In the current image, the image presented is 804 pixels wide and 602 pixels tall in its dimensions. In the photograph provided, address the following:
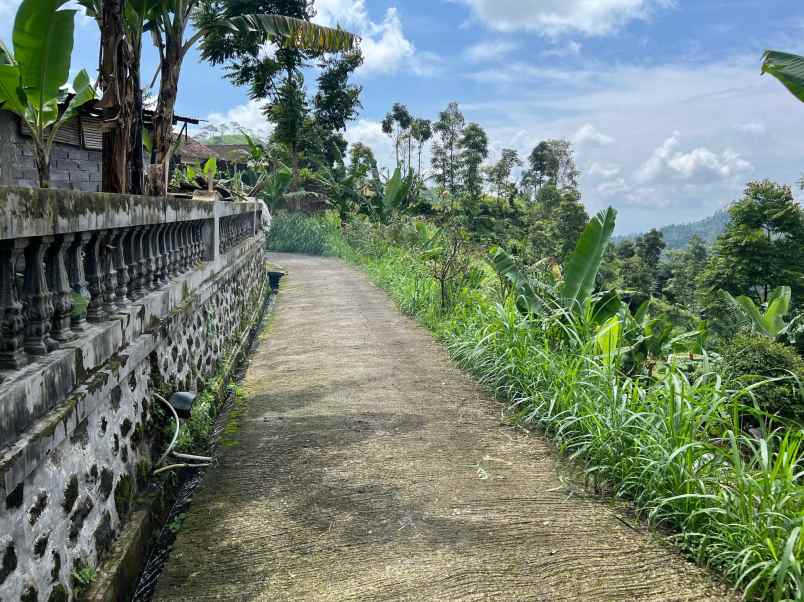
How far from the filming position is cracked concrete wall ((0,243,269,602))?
2.38m

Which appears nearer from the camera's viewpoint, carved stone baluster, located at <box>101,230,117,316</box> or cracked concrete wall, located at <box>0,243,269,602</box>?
cracked concrete wall, located at <box>0,243,269,602</box>

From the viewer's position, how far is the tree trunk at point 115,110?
5832 millimetres

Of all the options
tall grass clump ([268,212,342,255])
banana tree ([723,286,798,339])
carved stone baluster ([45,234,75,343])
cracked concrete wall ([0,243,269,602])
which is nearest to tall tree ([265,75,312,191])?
tall grass clump ([268,212,342,255])

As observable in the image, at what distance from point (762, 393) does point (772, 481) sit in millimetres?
3467

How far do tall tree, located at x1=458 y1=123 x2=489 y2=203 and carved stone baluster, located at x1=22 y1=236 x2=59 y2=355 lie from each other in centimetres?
4959

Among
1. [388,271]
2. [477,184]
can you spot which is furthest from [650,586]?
[477,184]

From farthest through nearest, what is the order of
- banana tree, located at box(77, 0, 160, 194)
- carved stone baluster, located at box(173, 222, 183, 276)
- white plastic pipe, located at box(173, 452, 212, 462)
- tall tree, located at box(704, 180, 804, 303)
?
1. tall tree, located at box(704, 180, 804, 303)
2. banana tree, located at box(77, 0, 160, 194)
3. carved stone baluster, located at box(173, 222, 183, 276)
4. white plastic pipe, located at box(173, 452, 212, 462)

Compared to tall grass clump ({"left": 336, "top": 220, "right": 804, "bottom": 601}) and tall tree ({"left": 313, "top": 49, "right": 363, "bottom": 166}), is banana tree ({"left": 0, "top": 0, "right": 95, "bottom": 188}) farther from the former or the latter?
tall tree ({"left": 313, "top": 49, "right": 363, "bottom": 166})

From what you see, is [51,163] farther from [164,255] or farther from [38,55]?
[164,255]

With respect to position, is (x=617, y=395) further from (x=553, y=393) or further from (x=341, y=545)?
(x=341, y=545)

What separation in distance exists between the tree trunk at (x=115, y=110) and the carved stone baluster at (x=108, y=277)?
2499 mm

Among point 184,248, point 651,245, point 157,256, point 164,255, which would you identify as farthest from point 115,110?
point 651,245

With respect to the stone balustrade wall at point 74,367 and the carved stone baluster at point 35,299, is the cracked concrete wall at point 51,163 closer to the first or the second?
the stone balustrade wall at point 74,367

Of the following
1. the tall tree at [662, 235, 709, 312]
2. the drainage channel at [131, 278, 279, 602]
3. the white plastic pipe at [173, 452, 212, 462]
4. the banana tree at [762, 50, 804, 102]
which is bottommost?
the tall tree at [662, 235, 709, 312]
